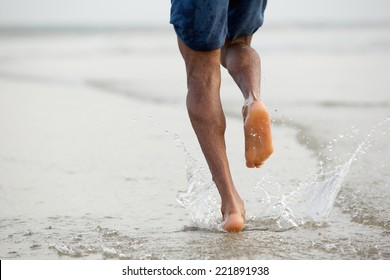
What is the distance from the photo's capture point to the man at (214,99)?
2459mm

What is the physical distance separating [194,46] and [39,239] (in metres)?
0.75

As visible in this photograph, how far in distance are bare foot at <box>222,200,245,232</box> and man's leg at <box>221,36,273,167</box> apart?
149 mm

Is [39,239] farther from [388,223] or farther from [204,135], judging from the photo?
[388,223]

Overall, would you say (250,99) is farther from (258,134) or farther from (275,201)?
(275,201)

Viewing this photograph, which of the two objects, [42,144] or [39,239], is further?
[42,144]

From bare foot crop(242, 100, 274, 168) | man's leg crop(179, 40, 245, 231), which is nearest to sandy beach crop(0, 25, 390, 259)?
man's leg crop(179, 40, 245, 231)

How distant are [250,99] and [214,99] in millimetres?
124

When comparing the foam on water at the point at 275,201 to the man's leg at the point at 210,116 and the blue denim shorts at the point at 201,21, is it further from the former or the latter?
the blue denim shorts at the point at 201,21

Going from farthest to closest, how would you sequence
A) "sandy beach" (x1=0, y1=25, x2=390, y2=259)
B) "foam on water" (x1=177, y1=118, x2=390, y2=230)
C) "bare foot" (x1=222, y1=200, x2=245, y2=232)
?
"foam on water" (x1=177, y1=118, x2=390, y2=230) → "bare foot" (x1=222, y1=200, x2=245, y2=232) → "sandy beach" (x1=0, y1=25, x2=390, y2=259)

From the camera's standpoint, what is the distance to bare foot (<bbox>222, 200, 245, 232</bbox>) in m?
2.48

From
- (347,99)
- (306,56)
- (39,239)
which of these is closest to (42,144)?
(39,239)

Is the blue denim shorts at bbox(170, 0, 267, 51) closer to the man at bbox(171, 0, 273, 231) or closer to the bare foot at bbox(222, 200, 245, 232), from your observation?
the man at bbox(171, 0, 273, 231)

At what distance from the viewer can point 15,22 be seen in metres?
25.4

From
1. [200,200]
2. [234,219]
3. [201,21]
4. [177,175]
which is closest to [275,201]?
[200,200]
